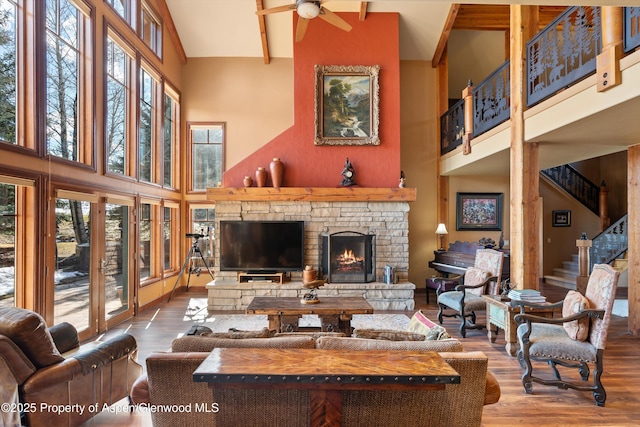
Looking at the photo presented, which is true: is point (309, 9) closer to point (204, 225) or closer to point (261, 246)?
point (261, 246)

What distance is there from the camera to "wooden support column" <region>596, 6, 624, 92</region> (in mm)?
3211

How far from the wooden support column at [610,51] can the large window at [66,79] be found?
552 cm

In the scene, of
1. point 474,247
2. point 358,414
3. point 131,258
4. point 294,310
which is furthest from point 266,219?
point 358,414

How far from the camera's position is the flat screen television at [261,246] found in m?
6.62

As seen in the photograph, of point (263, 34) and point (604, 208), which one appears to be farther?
point (604, 208)

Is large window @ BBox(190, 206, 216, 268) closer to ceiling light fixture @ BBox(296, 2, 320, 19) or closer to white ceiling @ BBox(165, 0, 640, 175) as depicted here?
white ceiling @ BBox(165, 0, 640, 175)

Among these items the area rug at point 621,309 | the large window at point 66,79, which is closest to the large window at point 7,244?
the large window at point 66,79

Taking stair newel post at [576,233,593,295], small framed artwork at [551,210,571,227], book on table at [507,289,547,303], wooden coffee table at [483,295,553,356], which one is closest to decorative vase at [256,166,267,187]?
wooden coffee table at [483,295,553,356]

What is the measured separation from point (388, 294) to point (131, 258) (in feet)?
13.9

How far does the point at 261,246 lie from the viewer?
262 inches

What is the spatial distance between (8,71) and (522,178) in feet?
18.8

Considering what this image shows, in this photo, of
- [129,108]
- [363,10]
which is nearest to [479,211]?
[363,10]

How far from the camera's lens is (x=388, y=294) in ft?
21.2

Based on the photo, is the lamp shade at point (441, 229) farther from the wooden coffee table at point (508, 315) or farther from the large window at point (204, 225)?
the large window at point (204, 225)
